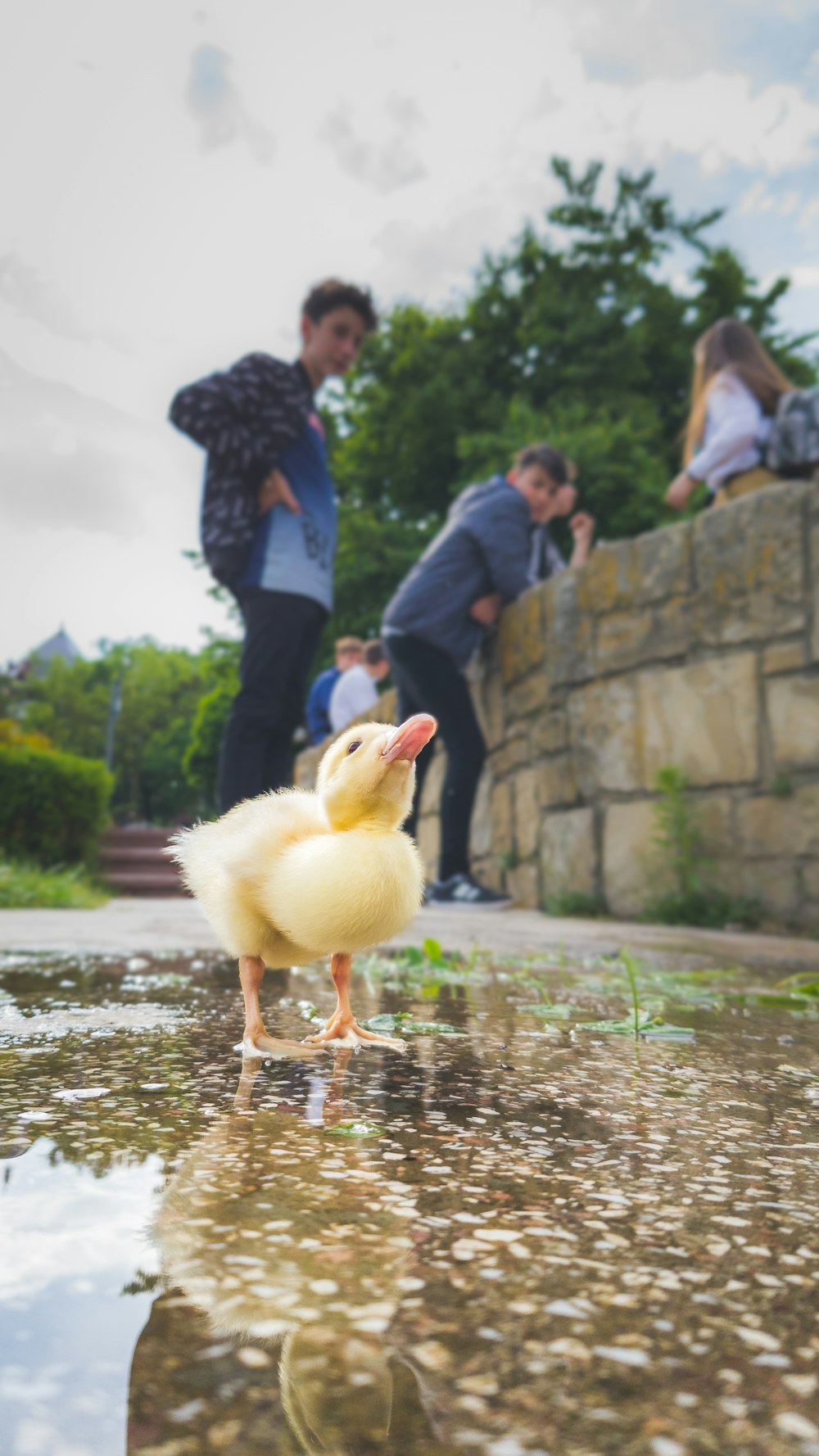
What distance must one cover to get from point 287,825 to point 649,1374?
3.21ft

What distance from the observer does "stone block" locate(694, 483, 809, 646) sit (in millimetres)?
3979

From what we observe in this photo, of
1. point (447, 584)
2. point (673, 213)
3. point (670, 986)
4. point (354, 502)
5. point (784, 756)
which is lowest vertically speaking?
point (670, 986)

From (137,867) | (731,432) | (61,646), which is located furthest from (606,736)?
(61,646)

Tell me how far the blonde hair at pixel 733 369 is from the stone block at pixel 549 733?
1548 mm

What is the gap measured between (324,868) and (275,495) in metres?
2.66

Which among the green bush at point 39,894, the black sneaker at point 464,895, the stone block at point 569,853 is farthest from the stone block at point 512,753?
the green bush at point 39,894

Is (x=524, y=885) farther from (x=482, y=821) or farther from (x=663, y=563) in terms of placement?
(x=663, y=563)

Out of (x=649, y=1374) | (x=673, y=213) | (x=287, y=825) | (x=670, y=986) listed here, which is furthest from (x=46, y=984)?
(x=673, y=213)

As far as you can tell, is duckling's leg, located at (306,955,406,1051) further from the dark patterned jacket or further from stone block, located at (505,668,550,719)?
stone block, located at (505,668,550,719)

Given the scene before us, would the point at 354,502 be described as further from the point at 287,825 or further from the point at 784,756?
the point at 287,825

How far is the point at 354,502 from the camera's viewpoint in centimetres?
1712

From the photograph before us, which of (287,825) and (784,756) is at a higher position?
(784,756)

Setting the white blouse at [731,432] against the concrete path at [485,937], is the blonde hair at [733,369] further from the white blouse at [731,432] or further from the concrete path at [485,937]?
the concrete path at [485,937]

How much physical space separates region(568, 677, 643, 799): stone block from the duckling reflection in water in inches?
152
